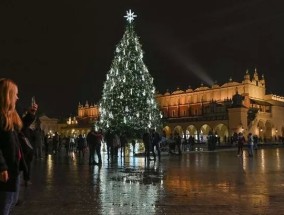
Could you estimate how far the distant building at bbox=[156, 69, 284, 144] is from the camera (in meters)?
62.9

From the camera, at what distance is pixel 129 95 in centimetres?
3812

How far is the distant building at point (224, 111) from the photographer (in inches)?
2476

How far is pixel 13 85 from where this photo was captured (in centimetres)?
439

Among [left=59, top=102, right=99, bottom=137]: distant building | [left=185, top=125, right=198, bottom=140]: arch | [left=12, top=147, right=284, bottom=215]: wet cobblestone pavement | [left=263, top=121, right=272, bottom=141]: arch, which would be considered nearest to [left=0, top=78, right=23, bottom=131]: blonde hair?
[left=12, top=147, right=284, bottom=215]: wet cobblestone pavement

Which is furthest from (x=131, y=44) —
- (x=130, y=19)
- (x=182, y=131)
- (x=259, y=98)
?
(x=259, y=98)

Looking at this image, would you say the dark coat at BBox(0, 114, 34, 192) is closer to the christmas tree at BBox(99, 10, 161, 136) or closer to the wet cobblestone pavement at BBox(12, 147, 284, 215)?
the wet cobblestone pavement at BBox(12, 147, 284, 215)

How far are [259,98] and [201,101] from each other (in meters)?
16.2

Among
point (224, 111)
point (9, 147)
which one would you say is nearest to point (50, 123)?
point (224, 111)

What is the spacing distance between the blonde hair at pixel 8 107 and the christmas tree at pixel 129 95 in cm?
3338

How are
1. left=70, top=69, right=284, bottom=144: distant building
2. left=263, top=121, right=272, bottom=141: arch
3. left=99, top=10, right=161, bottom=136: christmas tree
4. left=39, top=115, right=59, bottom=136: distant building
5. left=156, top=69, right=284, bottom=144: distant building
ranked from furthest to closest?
left=39, top=115, right=59, bottom=136: distant building < left=263, top=121, right=272, bottom=141: arch < left=156, top=69, right=284, bottom=144: distant building < left=70, top=69, right=284, bottom=144: distant building < left=99, top=10, right=161, bottom=136: christmas tree

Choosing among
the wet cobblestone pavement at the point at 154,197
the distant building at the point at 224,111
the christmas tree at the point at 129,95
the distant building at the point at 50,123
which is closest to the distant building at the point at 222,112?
the distant building at the point at 224,111

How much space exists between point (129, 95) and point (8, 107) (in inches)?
1333

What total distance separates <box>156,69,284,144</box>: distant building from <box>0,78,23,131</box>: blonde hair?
4838 cm

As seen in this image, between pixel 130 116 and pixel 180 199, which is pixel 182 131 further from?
pixel 180 199
